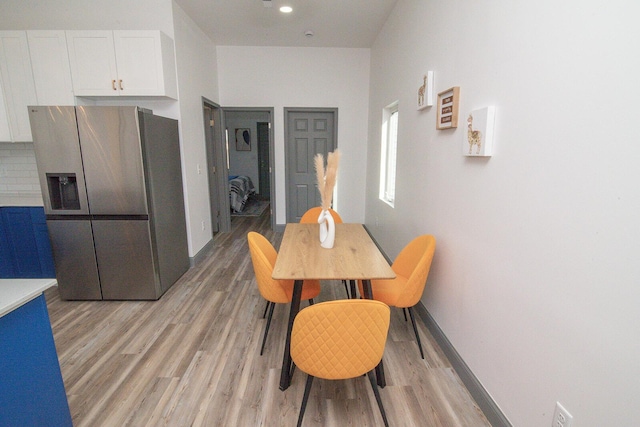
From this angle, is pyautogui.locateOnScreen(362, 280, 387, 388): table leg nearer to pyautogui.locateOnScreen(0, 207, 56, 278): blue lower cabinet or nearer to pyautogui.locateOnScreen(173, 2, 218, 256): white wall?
pyautogui.locateOnScreen(173, 2, 218, 256): white wall

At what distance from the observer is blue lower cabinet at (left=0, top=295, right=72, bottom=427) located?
1150 millimetres

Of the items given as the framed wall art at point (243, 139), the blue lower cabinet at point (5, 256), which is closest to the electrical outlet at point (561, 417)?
the blue lower cabinet at point (5, 256)

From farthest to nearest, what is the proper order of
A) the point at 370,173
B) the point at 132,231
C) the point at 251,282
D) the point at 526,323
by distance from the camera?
the point at 370,173 < the point at 251,282 < the point at 132,231 < the point at 526,323

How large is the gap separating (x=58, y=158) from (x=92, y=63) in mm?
1042

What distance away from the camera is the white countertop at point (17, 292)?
1086 millimetres

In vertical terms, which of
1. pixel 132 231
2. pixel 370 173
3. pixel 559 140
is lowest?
pixel 132 231

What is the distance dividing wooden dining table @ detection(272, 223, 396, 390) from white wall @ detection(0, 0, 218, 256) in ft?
6.56

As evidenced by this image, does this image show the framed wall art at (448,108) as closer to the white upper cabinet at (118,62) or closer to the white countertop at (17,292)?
the white countertop at (17,292)

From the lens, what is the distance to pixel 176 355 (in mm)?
2146

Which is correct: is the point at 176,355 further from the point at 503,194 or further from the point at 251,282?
the point at 503,194

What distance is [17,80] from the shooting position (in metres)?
3.00

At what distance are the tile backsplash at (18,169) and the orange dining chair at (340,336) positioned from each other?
4.06 m

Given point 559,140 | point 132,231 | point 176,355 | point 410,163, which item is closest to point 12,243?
point 132,231

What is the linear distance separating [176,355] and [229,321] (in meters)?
0.50
